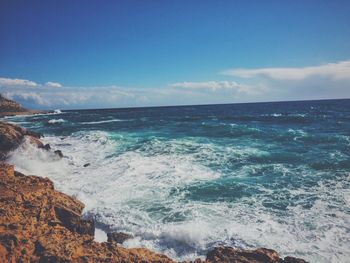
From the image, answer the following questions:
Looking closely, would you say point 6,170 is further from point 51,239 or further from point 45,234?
point 51,239

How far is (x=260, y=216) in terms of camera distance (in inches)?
366

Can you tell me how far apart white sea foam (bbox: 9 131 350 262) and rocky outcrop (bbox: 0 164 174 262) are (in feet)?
5.95

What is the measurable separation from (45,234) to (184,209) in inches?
208

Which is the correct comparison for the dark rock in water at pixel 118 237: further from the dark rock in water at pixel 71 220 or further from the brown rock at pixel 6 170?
the brown rock at pixel 6 170

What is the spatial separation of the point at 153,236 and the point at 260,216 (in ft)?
12.5

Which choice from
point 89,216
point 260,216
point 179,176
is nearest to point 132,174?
point 179,176

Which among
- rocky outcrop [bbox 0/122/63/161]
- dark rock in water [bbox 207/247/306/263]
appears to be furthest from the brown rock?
rocky outcrop [bbox 0/122/63/161]

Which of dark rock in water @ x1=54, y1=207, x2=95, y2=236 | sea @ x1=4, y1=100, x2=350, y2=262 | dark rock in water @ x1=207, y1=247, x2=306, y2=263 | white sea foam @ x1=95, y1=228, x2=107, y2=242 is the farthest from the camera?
white sea foam @ x1=95, y1=228, x2=107, y2=242

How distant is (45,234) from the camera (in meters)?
5.67

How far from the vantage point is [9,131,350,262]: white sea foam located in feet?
25.2

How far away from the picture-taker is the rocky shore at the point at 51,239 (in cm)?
507

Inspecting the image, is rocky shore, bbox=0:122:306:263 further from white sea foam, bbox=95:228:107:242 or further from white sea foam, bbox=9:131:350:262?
white sea foam, bbox=9:131:350:262

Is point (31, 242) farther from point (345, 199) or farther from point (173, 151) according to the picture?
point (173, 151)

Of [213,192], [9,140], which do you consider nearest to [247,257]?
[213,192]
